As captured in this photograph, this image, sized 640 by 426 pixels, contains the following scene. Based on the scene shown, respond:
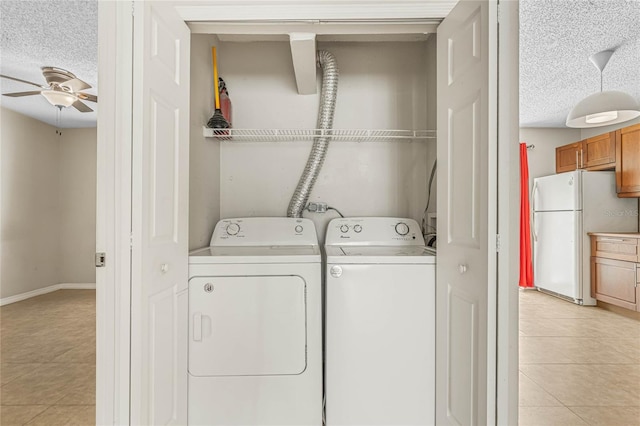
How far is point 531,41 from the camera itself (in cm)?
261

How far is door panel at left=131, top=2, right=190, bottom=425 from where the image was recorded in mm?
1171

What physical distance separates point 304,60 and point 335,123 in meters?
0.58

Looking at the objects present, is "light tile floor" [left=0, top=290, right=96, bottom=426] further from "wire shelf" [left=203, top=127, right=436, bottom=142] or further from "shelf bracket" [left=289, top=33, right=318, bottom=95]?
"shelf bracket" [left=289, top=33, right=318, bottom=95]

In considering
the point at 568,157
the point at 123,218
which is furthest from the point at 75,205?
the point at 568,157

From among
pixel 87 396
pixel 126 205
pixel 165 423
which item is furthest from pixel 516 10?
pixel 87 396

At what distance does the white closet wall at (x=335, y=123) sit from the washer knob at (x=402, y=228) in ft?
0.82

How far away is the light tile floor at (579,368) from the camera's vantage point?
→ 1794 mm

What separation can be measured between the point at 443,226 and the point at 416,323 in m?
0.50

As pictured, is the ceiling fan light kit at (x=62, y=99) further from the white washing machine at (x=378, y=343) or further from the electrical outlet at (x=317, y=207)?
the white washing machine at (x=378, y=343)

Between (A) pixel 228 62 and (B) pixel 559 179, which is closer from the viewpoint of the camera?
(A) pixel 228 62

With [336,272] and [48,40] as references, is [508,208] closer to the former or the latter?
[336,272]

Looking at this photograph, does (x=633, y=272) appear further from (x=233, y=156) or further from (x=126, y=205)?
(x=126, y=205)

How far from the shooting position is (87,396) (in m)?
1.94

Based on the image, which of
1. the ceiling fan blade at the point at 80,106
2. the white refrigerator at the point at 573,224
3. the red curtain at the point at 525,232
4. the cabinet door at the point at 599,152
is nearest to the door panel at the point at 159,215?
the ceiling fan blade at the point at 80,106
